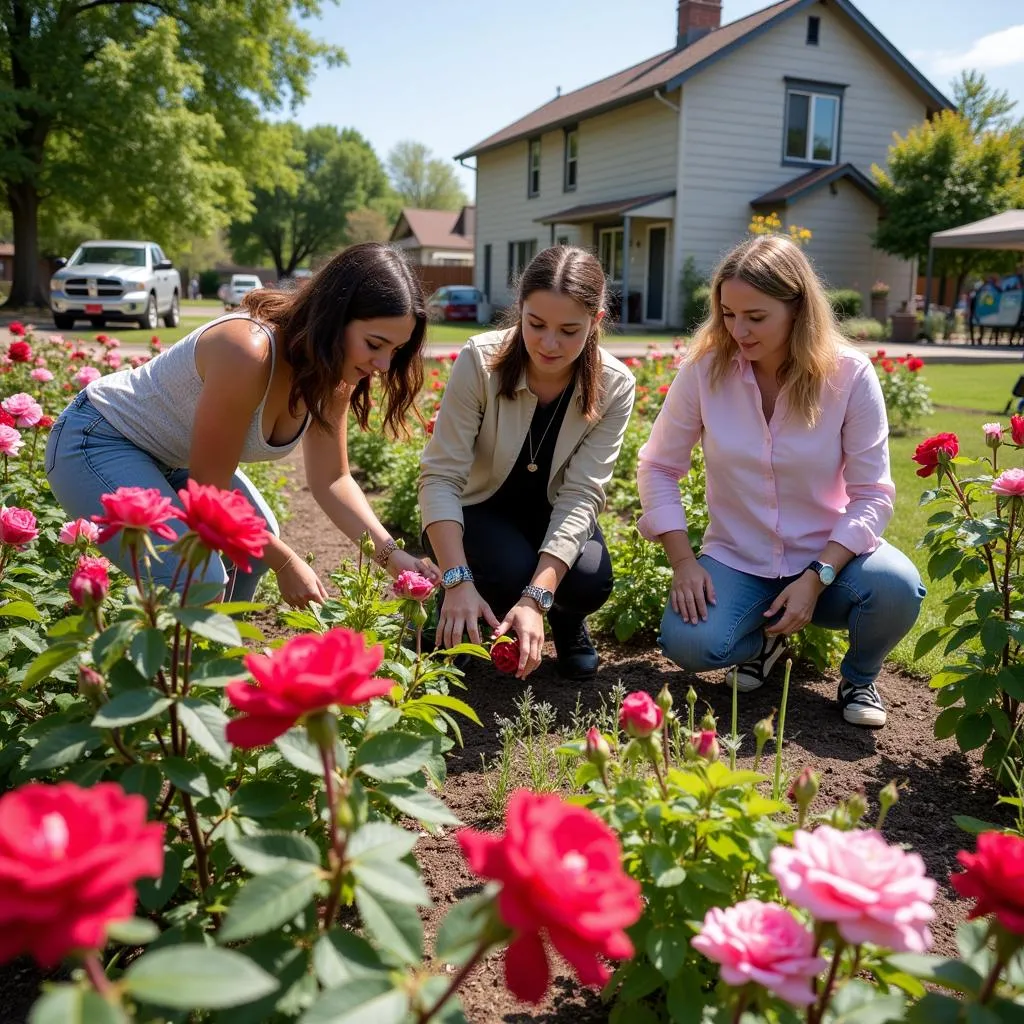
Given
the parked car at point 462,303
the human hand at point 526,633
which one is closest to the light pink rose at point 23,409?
the human hand at point 526,633

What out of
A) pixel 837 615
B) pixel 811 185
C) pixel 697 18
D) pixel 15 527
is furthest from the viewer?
pixel 697 18

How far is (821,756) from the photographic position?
8.66 feet

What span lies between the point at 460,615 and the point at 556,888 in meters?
1.87

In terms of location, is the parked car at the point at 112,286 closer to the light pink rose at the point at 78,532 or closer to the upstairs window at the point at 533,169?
the upstairs window at the point at 533,169

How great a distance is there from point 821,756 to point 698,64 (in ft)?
61.3

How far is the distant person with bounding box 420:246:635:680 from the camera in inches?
112

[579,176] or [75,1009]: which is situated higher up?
[579,176]

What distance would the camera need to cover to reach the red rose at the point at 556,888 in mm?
692

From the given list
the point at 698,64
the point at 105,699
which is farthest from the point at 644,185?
the point at 105,699

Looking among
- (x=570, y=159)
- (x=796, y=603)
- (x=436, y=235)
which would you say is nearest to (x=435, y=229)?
(x=436, y=235)

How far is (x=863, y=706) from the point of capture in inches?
112

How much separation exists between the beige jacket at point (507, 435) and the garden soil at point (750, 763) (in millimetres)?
572

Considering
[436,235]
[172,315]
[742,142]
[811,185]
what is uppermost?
[436,235]

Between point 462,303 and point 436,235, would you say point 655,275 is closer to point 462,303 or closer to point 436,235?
point 462,303
